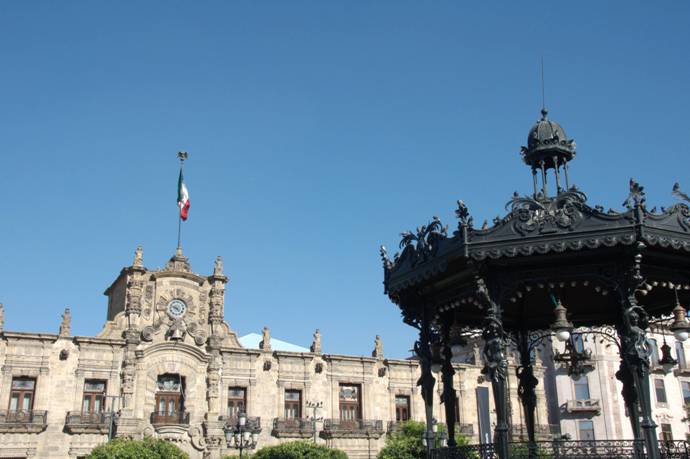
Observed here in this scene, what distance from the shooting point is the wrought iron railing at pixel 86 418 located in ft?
107

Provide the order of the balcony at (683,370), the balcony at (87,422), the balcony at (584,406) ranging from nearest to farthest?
1. the balcony at (87,422)
2. the balcony at (584,406)
3. the balcony at (683,370)

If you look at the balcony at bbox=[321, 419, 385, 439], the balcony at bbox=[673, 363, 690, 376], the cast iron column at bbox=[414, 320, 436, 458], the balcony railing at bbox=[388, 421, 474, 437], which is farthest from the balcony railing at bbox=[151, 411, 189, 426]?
the balcony at bbox=[673, 363, 690, 376]

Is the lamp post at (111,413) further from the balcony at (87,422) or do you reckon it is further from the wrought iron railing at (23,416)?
the wrought iron railing at (23,416)

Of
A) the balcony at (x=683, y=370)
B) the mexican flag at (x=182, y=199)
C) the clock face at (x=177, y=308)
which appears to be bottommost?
the balcony at (x=683, y=370)

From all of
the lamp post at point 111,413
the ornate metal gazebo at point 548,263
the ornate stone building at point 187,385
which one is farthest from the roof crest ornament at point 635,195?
the lamp post at point 111,413

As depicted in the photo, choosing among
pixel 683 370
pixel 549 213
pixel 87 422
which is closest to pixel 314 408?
pixel 87 422

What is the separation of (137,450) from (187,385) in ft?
22.0

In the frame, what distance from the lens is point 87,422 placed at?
108ft

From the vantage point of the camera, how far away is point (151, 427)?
33.9 metres

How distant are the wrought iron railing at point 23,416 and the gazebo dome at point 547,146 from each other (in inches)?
1102

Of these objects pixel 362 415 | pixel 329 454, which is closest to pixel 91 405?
pixel 329 454

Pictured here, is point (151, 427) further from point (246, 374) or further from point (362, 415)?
point (362, 415)

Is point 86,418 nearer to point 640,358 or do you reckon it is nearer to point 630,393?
point 630,393

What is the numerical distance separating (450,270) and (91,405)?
28.0 meters
